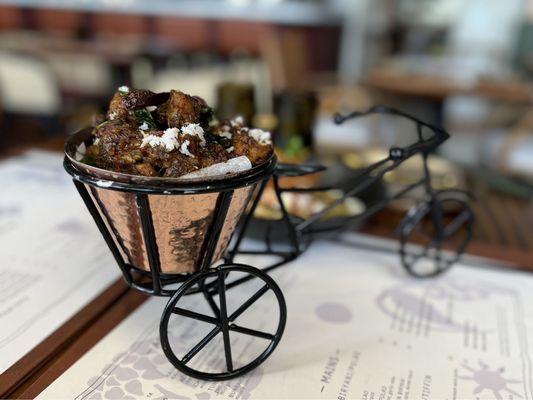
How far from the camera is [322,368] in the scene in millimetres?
703

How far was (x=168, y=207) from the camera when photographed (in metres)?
0.58

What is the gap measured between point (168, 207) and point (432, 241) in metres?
0.65

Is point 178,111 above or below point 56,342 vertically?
above

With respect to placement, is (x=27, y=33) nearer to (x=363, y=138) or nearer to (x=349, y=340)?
(x=363, y=138)

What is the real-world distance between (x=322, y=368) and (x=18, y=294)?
52 centimetres

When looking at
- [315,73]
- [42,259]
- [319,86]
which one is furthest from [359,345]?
[315,73]

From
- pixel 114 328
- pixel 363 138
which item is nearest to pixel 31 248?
pixel 114 328

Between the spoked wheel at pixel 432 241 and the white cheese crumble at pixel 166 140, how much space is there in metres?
0.55

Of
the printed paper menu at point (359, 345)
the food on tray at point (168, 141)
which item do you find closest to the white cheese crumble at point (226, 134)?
the food on tray at point (168, 141)

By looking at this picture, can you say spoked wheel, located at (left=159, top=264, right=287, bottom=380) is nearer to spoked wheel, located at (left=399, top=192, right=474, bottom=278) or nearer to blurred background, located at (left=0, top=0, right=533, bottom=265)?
spoked wheel, located at (left=399, top=192, right=474, bottom=278)

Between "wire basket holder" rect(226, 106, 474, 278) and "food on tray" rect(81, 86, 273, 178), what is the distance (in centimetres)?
9

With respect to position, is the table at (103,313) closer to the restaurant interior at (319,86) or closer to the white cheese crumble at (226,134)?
the restaurant interior at (319,86)

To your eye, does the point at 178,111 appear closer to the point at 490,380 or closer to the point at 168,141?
the point at 168,141

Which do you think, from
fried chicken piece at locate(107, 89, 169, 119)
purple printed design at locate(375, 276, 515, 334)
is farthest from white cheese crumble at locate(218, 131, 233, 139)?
purple printed design at locate(375, 276, 515, 334)
